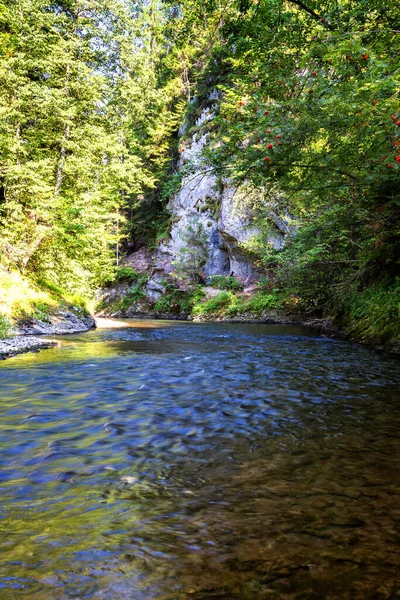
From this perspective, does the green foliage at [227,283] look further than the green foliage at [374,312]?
Yes

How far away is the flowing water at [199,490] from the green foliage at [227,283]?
27.1m

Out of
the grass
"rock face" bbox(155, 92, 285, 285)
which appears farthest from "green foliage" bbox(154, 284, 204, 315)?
the grass

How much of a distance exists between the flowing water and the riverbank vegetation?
4178 millimetres

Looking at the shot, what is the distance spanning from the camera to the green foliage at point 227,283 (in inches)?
1344

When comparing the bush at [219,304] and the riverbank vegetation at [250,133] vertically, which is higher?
the riverbank vegetation at [250,133]

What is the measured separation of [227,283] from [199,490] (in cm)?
3166

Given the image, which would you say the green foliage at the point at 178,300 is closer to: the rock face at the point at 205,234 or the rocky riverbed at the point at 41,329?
the rock face at the point at 205,234

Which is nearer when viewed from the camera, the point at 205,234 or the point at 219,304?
the point at 219,304

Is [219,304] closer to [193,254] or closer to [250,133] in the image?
[193,254]

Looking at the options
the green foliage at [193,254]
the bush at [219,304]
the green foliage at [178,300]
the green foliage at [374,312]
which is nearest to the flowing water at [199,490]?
the green foliage at [374,312]

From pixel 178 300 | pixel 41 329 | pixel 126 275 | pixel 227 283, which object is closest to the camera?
pixel 41 329

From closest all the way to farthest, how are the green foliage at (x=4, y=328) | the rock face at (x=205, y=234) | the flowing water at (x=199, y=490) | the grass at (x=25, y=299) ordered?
the flowing water at (x=199, y=490)
the green foliage at (x=4, y=328)
the grass at (x=25, y=299)
the rock face at (x=205, y=234)

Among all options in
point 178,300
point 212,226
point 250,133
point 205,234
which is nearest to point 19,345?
point 250,133

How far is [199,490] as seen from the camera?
3.24m
